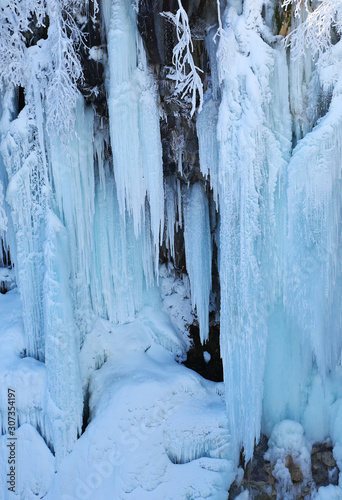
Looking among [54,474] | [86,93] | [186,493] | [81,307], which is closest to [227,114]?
[86,93]

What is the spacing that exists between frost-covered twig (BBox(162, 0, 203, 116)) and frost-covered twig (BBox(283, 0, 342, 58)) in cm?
86

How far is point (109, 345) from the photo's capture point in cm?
614

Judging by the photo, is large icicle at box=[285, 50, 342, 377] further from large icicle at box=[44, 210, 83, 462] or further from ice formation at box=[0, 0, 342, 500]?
large icicle at box=[44, 210, 83, 462]

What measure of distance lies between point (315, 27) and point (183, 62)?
1.22 m

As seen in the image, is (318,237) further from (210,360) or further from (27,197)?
(210,360)

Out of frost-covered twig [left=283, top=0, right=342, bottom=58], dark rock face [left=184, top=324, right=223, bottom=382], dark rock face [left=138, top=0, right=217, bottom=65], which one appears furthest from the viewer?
dark rock face [left=184, top=324, right=223, bottom=382]

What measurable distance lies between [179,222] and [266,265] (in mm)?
2057

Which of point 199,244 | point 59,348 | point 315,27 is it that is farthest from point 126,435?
point 315,27

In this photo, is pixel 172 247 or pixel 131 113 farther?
pixel 172 247

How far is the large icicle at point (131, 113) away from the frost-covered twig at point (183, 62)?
316 millimetres

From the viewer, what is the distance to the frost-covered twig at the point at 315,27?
382 centimetres

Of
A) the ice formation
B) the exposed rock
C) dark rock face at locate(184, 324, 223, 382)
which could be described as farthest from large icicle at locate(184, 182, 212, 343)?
the exposed rock

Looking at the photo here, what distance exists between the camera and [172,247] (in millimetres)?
6488

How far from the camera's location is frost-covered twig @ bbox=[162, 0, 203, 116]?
4.25m
